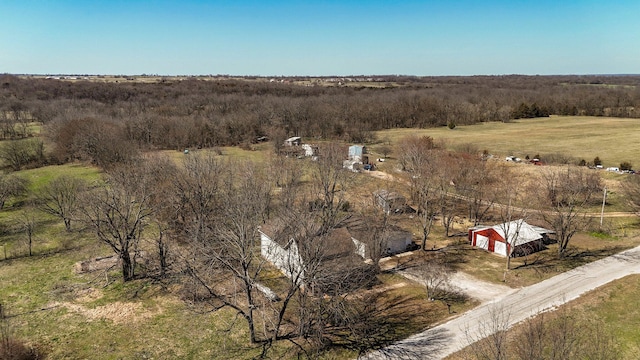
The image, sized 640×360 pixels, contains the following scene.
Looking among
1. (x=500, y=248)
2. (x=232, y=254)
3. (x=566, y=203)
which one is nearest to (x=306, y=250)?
(x=232, y=254)

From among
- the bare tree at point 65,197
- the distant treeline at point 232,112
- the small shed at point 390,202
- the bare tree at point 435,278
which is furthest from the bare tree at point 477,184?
the bare tree at point 65,197

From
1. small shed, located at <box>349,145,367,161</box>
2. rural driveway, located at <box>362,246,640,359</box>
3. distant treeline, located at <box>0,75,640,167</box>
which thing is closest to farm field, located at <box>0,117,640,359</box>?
rural driveway, located at <box>362,246,640,359</box>

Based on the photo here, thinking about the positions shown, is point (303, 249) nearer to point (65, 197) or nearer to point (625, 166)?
point (65, 197)

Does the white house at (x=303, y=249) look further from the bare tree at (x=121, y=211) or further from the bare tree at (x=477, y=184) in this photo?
the bare tree at (x=477, y=184)

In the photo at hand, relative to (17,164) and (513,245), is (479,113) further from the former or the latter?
(17,164)

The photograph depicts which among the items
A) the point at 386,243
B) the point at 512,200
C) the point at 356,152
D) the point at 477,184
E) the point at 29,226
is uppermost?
the point at 356,152

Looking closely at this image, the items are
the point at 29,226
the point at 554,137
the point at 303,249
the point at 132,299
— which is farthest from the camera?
the point at 554,137

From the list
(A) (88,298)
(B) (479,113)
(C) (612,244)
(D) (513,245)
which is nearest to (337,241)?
(D) (513,245)
